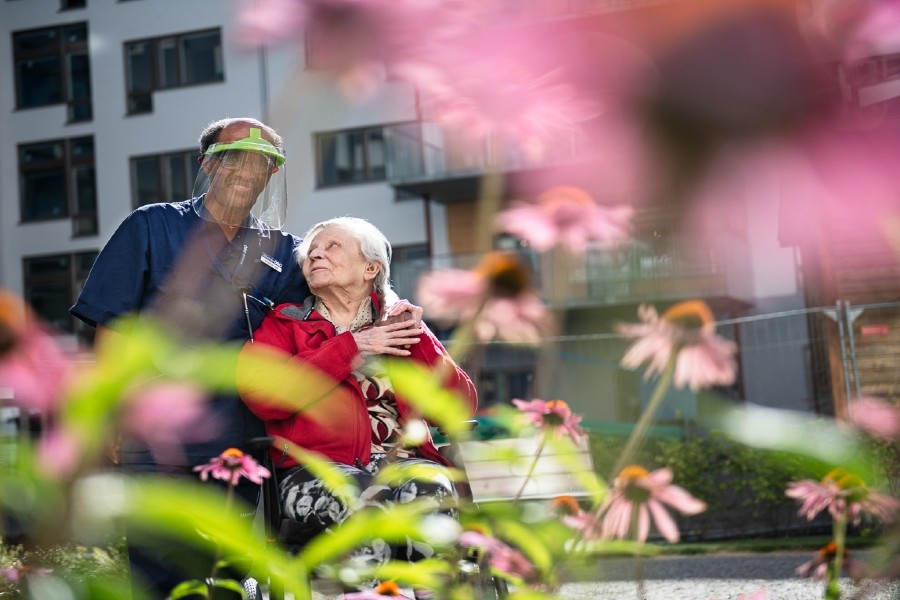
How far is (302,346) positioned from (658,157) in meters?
1.92

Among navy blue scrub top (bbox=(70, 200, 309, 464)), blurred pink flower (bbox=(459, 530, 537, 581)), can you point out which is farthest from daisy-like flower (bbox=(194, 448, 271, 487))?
blurred pink flower (bbox=(459, 530, 537, 581))

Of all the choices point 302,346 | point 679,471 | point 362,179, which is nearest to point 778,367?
point 679,471

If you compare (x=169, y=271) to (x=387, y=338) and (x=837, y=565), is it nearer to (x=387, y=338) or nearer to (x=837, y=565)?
(x=387, y=338)

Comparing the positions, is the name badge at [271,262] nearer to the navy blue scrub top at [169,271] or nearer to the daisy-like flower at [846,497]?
the navy blue scrub top at [169,271]

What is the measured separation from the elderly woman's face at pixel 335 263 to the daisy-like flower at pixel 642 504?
166cm

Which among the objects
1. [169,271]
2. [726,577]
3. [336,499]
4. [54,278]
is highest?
[54,278]

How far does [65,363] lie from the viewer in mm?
387

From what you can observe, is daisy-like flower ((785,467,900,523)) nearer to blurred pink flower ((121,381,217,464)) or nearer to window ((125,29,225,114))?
blurred pink flower ((121,381,217,464))

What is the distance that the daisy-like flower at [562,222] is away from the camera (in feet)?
1.34

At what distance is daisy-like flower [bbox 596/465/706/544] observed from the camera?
22.3 inches

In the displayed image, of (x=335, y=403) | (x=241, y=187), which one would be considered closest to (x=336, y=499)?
(x=335, y=403)

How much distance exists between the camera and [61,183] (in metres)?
19.6

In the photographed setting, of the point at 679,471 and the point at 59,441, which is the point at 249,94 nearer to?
the point at 679,471

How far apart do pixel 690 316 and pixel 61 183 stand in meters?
20.5
